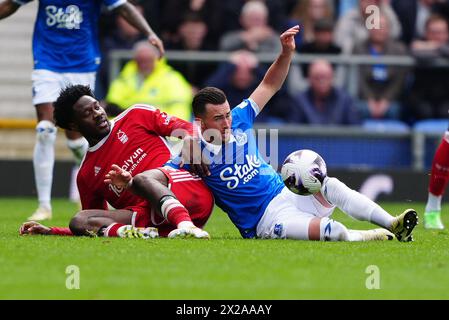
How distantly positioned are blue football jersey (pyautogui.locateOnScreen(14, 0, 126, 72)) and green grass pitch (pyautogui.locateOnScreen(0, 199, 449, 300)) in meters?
3.28

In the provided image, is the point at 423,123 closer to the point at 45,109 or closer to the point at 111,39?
the point at 111,39

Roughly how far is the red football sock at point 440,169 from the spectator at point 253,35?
567 cm

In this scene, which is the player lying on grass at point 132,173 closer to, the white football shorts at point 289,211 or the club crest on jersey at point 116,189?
the club crest on jersey at point 116,189

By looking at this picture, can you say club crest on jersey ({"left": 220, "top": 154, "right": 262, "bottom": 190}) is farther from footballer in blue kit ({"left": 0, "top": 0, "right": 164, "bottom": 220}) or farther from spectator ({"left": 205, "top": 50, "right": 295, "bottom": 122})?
spectator ({"left": 205, "top": 50, "right": 295, "bottom": 122})

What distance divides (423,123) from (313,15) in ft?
7.36

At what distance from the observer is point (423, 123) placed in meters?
15.8

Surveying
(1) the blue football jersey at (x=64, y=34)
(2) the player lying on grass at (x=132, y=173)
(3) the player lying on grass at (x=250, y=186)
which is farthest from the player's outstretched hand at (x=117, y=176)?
(1) the blue football jersey at (x=64, y=34)

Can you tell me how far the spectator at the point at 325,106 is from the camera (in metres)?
15.5

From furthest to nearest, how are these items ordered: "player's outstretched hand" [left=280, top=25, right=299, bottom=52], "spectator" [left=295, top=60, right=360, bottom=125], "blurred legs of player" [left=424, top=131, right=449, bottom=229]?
"spectator" [left=295, top=60, right=360, bottom=125]
"blurred legs of player" [left=424, top=131, right=449, bottom=229]
"player's outstretched hand" [left=280, top=25, right=299, bottom=52]

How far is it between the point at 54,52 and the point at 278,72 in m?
3.49

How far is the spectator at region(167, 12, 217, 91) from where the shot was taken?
52.9ft

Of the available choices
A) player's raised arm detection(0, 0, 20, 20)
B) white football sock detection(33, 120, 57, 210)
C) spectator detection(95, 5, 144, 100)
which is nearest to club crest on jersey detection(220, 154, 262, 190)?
white football sock detection(33, 120, 57, 210)
